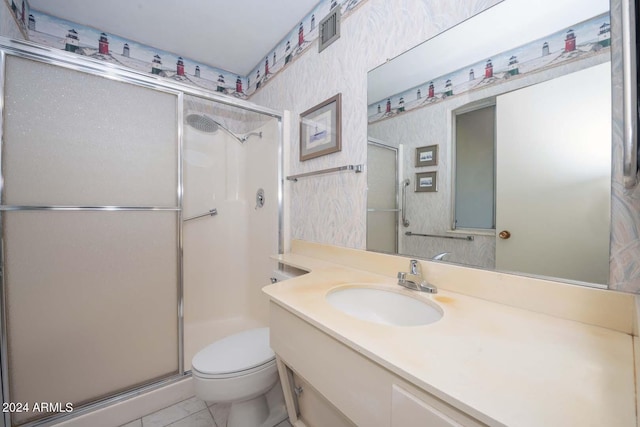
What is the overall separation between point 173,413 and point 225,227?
1.34m

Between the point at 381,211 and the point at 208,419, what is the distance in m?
1.42

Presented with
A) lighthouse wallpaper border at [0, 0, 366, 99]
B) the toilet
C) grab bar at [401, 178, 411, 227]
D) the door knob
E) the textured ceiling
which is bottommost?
the toilet

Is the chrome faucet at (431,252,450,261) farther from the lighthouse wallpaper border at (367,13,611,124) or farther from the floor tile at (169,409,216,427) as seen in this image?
the floor tile at (169,409,216,427)

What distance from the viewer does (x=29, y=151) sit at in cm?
109

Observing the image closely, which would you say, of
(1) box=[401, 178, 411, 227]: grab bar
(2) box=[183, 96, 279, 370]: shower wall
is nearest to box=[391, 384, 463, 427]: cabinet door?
(1) box=[401, 178, 411, 227]: grab bar

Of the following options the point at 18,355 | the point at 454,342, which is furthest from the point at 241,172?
the point at 454,342

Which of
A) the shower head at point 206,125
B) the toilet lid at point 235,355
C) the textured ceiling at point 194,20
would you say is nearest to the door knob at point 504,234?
the toilet lid at point 235,355

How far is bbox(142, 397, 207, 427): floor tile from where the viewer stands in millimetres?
1271

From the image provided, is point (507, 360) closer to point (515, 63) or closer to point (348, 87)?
point (515, 63)

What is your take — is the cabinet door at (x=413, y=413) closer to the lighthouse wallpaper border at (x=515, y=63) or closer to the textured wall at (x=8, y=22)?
the lighthouse wallpaper border at (x=515, y=63)

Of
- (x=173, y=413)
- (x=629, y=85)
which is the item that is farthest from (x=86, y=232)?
(x=629, y=85)

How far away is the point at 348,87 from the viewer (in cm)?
135

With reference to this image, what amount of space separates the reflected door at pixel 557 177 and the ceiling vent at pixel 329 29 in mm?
997

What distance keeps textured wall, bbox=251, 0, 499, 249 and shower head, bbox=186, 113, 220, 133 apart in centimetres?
80
